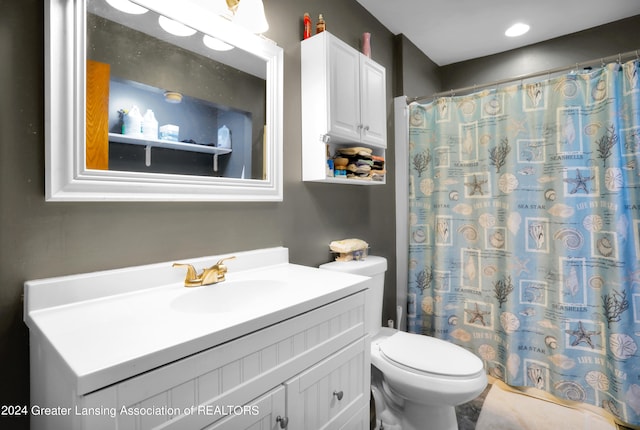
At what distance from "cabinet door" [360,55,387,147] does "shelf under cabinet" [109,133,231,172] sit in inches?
33.2

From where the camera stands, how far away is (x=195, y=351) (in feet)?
2.25

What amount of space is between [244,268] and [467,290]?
Result: 62.9 inches

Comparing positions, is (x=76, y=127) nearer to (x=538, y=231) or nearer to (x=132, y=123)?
(x=132, y=123)

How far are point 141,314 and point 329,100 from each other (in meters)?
1.20

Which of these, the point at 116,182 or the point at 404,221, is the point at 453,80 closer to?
the point at 404,221

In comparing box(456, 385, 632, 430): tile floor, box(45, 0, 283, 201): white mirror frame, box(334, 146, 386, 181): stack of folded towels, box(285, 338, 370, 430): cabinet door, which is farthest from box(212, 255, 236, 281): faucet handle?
box(456, 385, 632, 430): tile floor

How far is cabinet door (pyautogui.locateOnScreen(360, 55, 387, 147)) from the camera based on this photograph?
1.81m

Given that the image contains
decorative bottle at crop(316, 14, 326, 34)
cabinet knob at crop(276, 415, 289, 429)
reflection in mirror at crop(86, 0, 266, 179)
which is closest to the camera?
cabinet knob at crop(276, 415, 289, 429)

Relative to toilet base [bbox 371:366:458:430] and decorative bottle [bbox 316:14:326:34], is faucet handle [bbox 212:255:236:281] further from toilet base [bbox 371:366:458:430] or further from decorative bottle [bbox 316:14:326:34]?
decorative bottle [bbox 316:14:326:34]

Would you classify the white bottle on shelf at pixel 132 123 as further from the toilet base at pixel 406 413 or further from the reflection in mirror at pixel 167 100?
the toilet base at pixel 406 413

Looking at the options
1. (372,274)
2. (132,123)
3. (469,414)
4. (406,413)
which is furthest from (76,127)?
(469,414)

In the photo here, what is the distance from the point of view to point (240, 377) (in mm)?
776

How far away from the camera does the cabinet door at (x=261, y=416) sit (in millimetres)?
754

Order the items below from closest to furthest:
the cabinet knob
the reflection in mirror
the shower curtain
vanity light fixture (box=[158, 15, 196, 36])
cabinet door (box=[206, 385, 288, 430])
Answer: cabinet door (box=[206, 385, 288, 430]) → the cabinet knob → the reflection in mirror → vanity light fixture (box=[158, 15, 196, 36]) → the shower curtain
